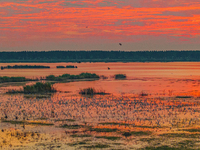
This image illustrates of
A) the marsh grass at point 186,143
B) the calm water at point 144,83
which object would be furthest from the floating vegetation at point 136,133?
the calm water at point 144,83

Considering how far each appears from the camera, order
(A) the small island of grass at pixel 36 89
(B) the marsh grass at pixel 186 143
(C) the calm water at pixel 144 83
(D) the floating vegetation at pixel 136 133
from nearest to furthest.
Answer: (B) the marsh grass at pixel 186 143
(D) the floating vegetation at pixel 136 133
(A) the small island of grass at pixel 36 89
(C) the calm water at pixel 144 83

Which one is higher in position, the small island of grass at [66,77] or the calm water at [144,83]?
the small island of grass at [66,77]

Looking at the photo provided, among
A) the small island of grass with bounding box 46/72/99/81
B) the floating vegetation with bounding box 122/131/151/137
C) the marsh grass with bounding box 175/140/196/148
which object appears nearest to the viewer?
the marsh grass with bounding box 175/140/196/148

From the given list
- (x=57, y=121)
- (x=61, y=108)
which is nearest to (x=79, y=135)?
(x=57, y=121)

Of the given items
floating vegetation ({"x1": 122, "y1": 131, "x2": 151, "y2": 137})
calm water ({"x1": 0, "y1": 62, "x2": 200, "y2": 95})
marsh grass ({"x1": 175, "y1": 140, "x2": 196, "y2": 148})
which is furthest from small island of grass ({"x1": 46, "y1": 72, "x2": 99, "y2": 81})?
marsh grass ({"x1": 175, "y1": 140, "x2": 196, "y2": 148})

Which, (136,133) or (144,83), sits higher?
(136,133)

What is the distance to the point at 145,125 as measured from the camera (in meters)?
19.0

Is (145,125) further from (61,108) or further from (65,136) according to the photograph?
(61,108)

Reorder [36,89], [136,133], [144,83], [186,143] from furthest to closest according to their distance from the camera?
1. [144,83]
2. [36,89]
3. [136,133]
4. [186,143]

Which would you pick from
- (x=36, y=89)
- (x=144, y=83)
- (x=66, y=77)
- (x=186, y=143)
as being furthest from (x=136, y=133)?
(x=66, y=77)

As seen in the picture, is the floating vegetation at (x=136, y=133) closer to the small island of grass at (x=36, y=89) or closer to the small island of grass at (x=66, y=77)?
the small island of grass at (x=36, y=89)

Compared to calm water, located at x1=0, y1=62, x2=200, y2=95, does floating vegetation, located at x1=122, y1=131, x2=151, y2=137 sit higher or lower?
higher

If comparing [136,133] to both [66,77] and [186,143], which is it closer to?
[186,143]

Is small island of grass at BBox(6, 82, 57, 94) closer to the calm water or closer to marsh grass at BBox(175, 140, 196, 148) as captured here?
the calm water
